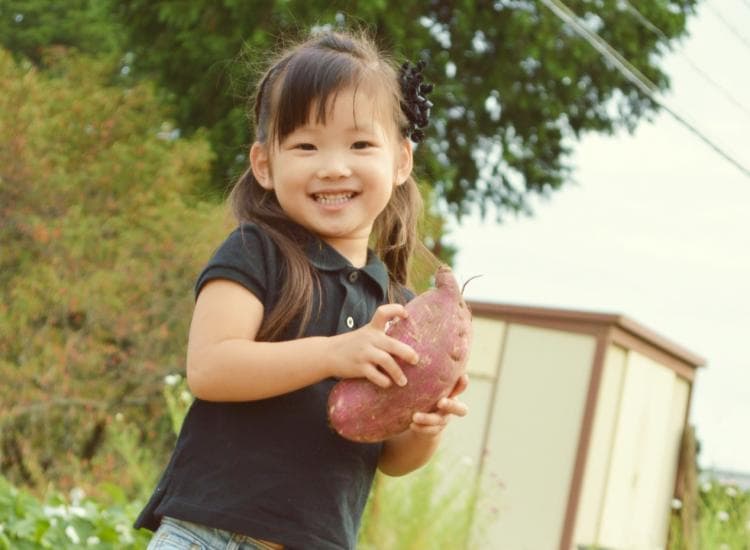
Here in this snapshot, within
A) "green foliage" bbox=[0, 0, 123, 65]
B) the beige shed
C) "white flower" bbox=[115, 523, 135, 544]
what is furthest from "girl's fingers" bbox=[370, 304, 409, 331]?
"green foliage" bbox=[0, 0, 123, 65]

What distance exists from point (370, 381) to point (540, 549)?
9211 millimetres

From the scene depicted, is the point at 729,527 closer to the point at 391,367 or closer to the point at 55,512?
the point at 55,512

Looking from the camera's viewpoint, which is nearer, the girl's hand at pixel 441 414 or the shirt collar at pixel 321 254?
the girl's hand at pixel 441 414

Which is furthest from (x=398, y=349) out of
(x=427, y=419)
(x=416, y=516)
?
(x=416, y=516)

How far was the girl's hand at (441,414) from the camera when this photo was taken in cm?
221

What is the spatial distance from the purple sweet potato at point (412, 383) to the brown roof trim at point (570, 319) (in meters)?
8.82

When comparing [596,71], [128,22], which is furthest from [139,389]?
[596,71]

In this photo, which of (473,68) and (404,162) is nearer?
(404,162)

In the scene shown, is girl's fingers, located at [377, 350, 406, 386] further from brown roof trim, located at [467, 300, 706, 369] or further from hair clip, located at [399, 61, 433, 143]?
brown roof trim, located at [467, 300, 706, 369]

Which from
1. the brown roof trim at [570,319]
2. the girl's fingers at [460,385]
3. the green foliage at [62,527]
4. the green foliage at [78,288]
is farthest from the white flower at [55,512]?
the brown roof trim at [570,319]

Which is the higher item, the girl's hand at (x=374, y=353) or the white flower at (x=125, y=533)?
the girl's hand at (x=374, y=353)

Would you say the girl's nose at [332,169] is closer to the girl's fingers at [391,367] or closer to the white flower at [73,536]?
the girl's fingers at [391,367]

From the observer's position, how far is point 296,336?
2301mm

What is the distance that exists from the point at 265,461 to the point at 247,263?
13.0 inches
